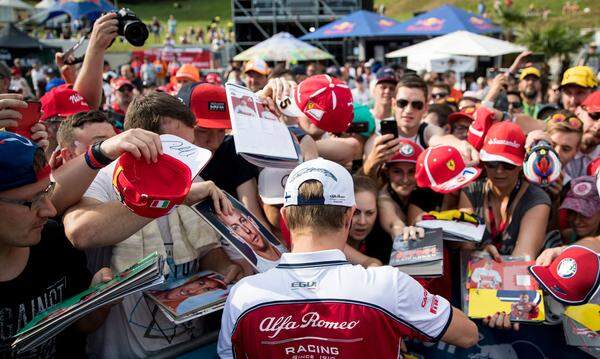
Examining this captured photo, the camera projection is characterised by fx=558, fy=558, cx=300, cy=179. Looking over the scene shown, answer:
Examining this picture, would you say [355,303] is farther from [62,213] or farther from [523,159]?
[523,159]

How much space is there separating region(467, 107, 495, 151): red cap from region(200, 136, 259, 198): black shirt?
5.93 feet

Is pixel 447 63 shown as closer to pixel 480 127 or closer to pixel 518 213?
pixel 480 127

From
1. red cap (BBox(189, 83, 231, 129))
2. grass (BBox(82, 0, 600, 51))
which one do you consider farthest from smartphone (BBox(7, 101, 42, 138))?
grass (BBox(82, 0, 600, 51))

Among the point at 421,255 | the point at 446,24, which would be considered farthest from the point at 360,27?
the point at 421,255

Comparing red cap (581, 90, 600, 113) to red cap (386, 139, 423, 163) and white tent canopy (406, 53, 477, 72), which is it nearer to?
red cap (386, 139, 423, 163)

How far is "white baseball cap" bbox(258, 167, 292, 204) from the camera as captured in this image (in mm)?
3107

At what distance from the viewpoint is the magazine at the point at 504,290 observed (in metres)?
2.93

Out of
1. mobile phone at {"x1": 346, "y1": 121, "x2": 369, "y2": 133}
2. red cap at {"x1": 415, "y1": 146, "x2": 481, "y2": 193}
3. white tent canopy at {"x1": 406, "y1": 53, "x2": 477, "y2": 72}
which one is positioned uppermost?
white tent canopy at {"x1": 406, "y1": 53, "x2": 477, "y2": 72}

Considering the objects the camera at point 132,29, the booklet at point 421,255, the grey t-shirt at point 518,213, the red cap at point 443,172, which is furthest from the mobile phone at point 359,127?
the camera at point 132,29

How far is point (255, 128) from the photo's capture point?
2811 millimetres

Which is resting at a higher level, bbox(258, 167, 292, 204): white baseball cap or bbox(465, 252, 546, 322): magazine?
bbox(258, 167, 292, 204): white baseball cap

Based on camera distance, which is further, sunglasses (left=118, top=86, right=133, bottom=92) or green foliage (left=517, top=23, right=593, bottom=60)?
green foliage (left=517, top=23, right=593, bottom=60)

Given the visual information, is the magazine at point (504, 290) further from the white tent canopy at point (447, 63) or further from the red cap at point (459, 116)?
the white tent canopy at point (447, 63)

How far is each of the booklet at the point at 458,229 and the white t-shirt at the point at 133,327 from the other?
147cm
